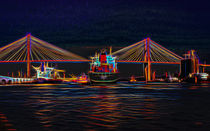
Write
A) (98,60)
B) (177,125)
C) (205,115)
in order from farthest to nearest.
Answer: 1. (98,60)
2. (205,115)
3. (177,125)

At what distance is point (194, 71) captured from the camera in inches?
5507

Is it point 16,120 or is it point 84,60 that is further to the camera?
point 84,60

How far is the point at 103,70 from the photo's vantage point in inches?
4788

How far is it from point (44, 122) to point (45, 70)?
133715 millimetres

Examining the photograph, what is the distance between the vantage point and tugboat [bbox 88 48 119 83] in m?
108

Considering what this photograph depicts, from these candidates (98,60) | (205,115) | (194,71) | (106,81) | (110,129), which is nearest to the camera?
(110,129)

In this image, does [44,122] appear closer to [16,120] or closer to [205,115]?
[16,120]

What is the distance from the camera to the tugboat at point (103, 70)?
108m

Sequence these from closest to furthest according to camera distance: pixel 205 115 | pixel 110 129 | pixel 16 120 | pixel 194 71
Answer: pixel 110 129
pixel 16 120
pixel 205 115
pixel 194 71

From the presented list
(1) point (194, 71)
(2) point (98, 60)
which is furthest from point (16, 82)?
(1) point (194, 71)

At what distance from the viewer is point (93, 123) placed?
14914 millimetres

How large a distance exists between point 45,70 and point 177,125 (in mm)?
135533

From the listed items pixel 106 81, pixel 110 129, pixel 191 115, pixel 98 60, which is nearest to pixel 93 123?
pixel 110 129

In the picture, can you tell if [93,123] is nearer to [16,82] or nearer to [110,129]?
[110,129]
